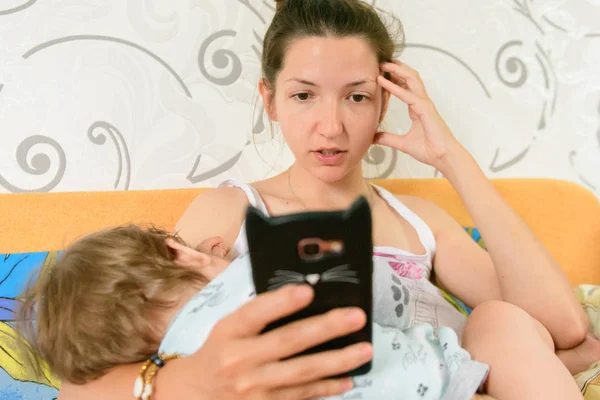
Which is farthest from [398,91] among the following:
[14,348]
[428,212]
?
[14,348]

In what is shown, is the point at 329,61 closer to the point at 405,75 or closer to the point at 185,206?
the point at 405,75

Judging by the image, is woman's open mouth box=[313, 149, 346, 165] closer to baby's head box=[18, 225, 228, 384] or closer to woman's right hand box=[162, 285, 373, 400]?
baby's head box=[18, 225, 228, 384]

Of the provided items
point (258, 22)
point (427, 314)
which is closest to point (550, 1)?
point (258, 22)

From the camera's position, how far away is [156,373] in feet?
2.21

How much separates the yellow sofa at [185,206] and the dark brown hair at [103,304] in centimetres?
36

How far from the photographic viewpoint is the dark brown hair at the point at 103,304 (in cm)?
73

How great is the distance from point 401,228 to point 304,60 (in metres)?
0.42

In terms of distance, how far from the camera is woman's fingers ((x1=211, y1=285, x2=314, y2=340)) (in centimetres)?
50

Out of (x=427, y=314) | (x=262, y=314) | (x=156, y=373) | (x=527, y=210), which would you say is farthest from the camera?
(x=527, y=210)

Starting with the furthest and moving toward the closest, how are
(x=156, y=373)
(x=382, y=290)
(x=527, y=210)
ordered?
(x=527, y=210) < (x=382, y=290) < (x=156, y=373)

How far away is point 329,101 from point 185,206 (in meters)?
0.44

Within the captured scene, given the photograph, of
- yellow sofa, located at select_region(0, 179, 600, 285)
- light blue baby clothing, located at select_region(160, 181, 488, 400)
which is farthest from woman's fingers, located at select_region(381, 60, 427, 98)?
light blue baby clothing, located at select_region(160, 181, 488, 400)

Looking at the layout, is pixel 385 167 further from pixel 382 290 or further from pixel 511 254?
pixel 382 290

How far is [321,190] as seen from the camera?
1.16 m
